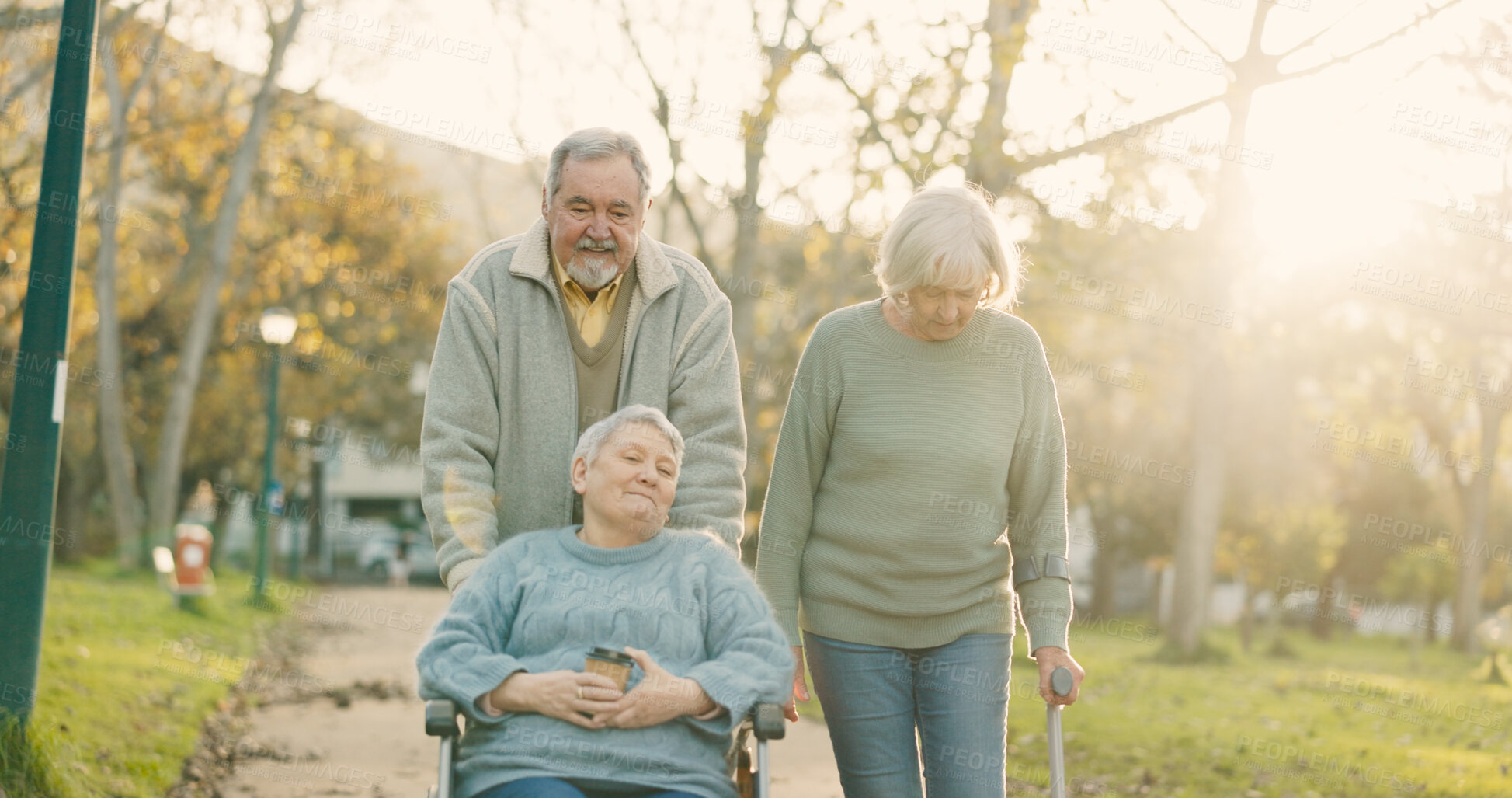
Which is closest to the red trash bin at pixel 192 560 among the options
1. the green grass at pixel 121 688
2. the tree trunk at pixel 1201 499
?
the green grass at pixel 121 688

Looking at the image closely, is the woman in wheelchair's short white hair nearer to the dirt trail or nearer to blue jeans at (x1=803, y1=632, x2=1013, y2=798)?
blue jeans at (x1=803, y1=632, x2=1013, y2=798)

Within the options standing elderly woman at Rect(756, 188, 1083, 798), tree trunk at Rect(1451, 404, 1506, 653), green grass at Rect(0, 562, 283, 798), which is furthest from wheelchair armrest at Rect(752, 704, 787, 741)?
tree trunk at Rect(1451, 404, 1506, 653)

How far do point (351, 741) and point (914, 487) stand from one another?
5.83 metres

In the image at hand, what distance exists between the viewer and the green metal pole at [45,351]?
202 inches

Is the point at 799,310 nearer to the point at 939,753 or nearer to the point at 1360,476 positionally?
the point at 939,753

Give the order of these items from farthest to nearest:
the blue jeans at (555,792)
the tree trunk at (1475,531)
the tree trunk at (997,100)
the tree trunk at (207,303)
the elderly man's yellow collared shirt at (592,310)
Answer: the tree trunk at (1475,531), the tree trunk at (207,303), the tree trunk at (997,100), the elderly man's yellow collared shirt at (592,310), the blue jeans at (555,792)

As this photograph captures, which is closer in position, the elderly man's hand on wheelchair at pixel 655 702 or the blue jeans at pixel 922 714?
the elderly man's hand on wheelchair at pixel 655 702

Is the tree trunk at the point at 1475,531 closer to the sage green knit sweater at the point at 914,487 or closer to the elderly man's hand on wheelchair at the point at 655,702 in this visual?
the sage green knit sweater at the point at 914,487

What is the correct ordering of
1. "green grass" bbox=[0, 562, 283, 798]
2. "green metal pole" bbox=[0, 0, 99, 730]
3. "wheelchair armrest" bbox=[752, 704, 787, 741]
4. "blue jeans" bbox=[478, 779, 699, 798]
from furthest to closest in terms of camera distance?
"green grass" bbox=[0, 562, 283, 798]
"green metal pole" bbox=[0, 0, 99, 730]
"wheelchair armrest" bbox=[752, 704, 787, 741]
"blue jeans" bbox=[478, 779, 699, 798]

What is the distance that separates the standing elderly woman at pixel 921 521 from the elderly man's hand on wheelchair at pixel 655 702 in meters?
0.26

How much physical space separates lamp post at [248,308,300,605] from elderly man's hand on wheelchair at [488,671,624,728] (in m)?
15.4

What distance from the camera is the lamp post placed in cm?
1712

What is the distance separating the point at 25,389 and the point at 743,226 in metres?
7.31

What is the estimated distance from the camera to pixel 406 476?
5794 cm
